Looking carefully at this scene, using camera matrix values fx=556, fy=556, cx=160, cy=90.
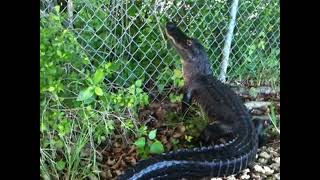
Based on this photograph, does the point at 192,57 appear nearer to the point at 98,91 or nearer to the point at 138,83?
the point at 138,83

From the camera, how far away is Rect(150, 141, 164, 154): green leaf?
2090mm

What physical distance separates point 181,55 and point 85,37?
22.1 inches

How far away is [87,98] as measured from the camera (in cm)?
201

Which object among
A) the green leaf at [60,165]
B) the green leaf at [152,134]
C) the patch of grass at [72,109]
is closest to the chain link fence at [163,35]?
the patch of grass at [72,109]

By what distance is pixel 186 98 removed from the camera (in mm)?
2535

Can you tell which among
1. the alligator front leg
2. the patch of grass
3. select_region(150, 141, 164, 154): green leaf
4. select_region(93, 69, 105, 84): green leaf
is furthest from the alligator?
select_region(93, 69, 105, 84): green leaf

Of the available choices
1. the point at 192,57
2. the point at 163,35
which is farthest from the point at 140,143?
the point at 192,57

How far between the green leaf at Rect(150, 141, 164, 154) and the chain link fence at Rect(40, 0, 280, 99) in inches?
12.8

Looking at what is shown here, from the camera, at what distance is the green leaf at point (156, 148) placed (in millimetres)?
2090

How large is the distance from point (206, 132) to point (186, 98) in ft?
0.87

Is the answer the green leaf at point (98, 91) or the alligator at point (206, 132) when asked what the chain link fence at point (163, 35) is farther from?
the green leaf at point (98, 91)

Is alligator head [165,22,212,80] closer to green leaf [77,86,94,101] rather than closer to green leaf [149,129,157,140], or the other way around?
green leaf [149,129,157,140]
